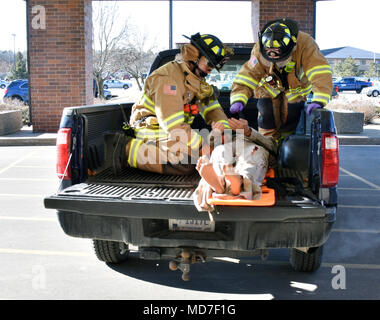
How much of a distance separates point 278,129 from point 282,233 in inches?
86.0

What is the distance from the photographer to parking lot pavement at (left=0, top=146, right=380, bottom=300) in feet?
13.2

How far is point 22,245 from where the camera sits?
17.2ft

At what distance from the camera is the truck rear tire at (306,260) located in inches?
168

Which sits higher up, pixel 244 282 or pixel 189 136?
pixel 189 136

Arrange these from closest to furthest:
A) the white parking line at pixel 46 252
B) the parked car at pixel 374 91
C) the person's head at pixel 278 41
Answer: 1. the person's head at pixel 278 41
2. the white parking line at pixel 46 252
3. the parked car at pixel 374 91

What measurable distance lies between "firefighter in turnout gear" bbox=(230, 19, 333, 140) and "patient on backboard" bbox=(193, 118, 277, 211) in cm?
117

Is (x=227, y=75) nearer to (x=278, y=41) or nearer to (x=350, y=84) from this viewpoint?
(x=278, y=41)

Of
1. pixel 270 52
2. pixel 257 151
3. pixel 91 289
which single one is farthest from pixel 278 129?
pixel 91 289

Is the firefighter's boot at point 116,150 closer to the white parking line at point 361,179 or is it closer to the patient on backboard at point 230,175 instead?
the patient on backboard at point 230,175

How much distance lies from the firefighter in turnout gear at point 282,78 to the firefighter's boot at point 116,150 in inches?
49.2

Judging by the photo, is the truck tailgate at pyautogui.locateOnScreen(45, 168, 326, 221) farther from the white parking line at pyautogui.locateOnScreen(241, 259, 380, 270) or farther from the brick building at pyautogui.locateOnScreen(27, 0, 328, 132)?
the brick building at pyautogui.locateOnScreen(27, 0, 328, 132)

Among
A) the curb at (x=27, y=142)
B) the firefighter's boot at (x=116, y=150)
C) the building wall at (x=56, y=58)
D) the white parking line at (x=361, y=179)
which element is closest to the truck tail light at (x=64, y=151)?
the firefighter's boot at (x=116, y=150)

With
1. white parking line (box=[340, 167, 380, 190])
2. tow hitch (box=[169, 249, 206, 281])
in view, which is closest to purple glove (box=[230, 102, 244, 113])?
tow hitch (box=[169, 249, 206, 281])

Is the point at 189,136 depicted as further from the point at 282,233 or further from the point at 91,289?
the point at 91,289
